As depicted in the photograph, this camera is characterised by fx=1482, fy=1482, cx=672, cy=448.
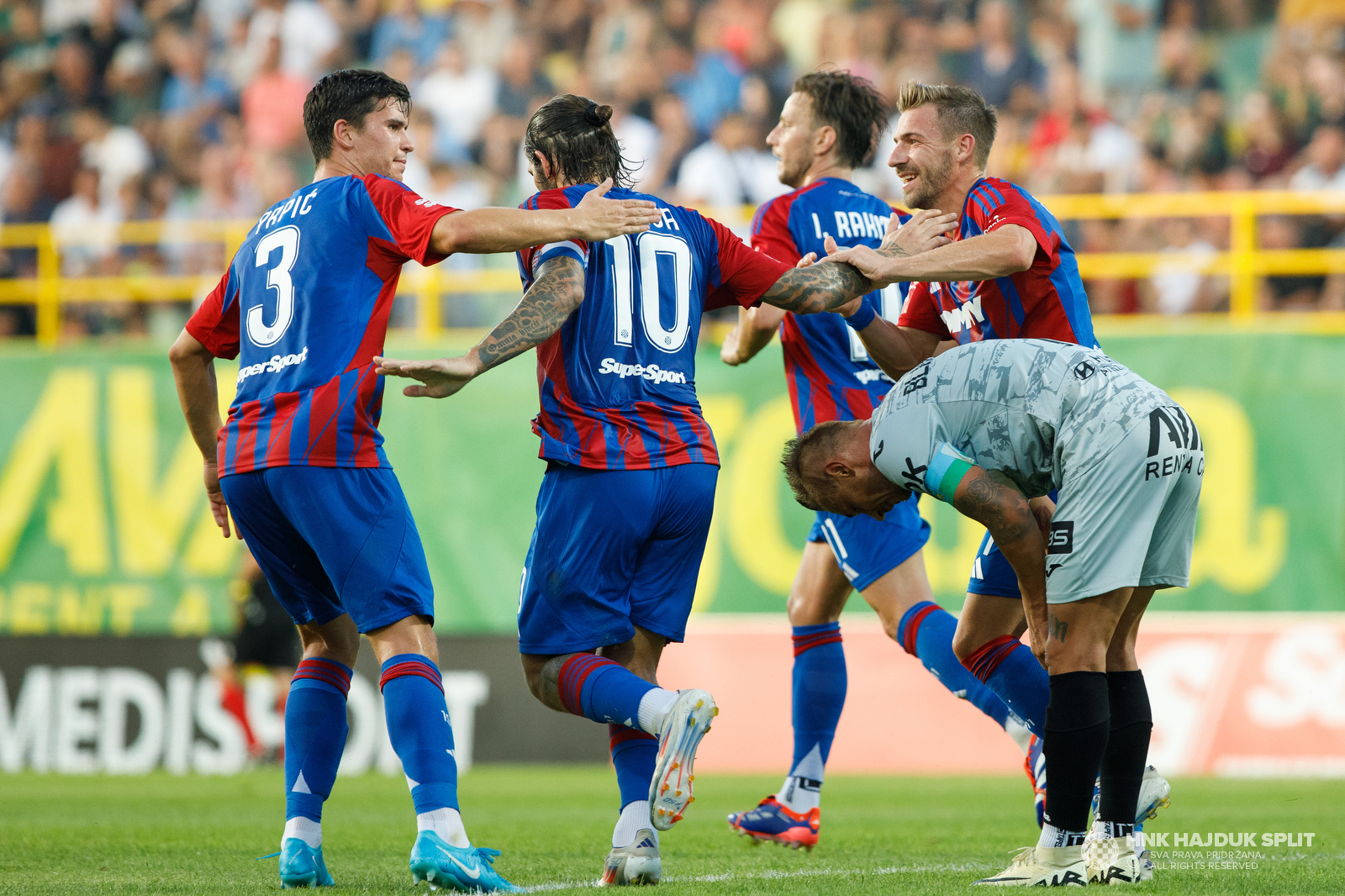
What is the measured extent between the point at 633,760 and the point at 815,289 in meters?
1.66

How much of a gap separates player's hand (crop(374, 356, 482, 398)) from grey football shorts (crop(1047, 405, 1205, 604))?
5.75 feet

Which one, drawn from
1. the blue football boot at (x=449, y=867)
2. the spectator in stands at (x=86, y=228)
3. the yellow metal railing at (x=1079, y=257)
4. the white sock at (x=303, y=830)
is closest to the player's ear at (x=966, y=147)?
the blue football boot at (x=449, y=867)

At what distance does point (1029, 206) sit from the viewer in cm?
487

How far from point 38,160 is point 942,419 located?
43.7 ft

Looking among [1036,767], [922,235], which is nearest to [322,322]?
[922,235]

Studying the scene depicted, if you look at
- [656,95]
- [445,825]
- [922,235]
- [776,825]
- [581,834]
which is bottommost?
[581,834]

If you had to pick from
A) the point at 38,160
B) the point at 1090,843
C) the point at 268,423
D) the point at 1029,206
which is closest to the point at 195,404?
the point at 268,423

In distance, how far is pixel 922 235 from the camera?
509 cm

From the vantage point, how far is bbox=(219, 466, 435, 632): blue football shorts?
4.42m

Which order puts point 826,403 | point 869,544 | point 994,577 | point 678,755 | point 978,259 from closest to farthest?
point 678,755, point 978,259, point 994,577, point 869,544, point 826,403

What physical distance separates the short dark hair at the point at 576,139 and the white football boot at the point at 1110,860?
255 centimetres

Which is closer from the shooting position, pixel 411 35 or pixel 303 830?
pixel 303 830

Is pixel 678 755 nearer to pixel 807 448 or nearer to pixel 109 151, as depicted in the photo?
pixel 807 448

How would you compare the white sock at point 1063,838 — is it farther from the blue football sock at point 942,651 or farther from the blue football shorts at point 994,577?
the blue football sock at point 942,651
